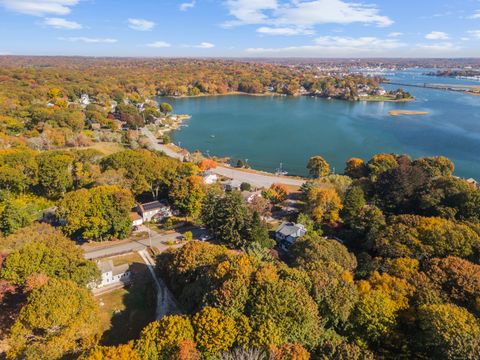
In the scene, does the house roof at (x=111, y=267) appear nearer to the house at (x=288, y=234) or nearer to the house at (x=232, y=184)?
the house at (x=288, y=234)

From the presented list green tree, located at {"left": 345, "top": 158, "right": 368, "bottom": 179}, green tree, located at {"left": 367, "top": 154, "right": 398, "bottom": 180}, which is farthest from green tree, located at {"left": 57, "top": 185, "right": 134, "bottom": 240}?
green tree, located at {"left": 345, "top": 158, "right": 368, "bottom": 179}

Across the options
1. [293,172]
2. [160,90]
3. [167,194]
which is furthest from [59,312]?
[160,90]

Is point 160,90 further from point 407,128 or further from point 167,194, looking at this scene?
point 167,194

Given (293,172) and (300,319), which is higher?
(300,319)

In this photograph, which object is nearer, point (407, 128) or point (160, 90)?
point (407, 128)

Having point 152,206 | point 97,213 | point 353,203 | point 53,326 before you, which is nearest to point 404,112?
point 353,203

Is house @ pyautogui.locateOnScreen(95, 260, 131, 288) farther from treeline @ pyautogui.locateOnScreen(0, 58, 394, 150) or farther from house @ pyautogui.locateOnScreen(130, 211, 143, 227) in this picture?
treeline @ pyautogui.locateOnScreen(0, 58, 394, 150)

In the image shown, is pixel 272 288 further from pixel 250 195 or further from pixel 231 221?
pixel 250 195
